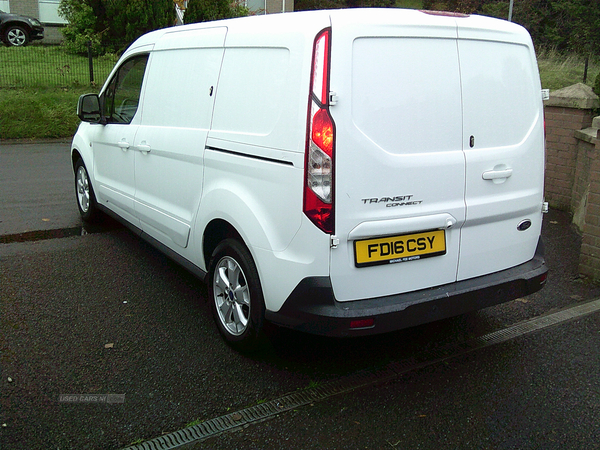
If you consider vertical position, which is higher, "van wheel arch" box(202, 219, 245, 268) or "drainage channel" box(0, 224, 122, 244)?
"van wheel arch" box(202, 219, 245, 268)

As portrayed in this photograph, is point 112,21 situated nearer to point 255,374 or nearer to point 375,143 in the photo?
point 255,374

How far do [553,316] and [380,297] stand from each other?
198 centimetres

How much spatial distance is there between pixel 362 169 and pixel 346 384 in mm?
1324

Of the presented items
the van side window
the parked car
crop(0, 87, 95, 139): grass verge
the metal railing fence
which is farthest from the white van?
the parked car

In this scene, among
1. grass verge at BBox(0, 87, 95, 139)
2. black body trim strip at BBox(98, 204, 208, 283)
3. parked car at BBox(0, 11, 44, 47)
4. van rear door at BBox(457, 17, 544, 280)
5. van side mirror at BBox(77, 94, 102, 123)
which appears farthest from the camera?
parked car at BBox(0, 11, 44, 47)

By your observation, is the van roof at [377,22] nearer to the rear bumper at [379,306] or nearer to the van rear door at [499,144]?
the van rear door at [499,144]

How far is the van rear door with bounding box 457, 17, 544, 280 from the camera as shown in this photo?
342cm

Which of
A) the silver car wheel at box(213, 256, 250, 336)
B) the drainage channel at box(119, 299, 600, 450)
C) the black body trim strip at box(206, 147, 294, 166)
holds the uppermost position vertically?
the black body trim strip at box(206, 147, 294, 166)

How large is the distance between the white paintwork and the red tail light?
37mm

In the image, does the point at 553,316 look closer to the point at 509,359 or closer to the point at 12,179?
the point at 509,359

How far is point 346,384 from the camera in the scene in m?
3.57

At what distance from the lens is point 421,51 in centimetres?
321

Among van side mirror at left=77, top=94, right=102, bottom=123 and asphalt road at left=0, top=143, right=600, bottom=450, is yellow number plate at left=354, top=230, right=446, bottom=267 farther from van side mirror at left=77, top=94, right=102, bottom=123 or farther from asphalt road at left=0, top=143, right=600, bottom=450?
van side mirror at left=77, top=94, right=102, bottom=123

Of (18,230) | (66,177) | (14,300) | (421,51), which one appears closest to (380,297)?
(421,51)
